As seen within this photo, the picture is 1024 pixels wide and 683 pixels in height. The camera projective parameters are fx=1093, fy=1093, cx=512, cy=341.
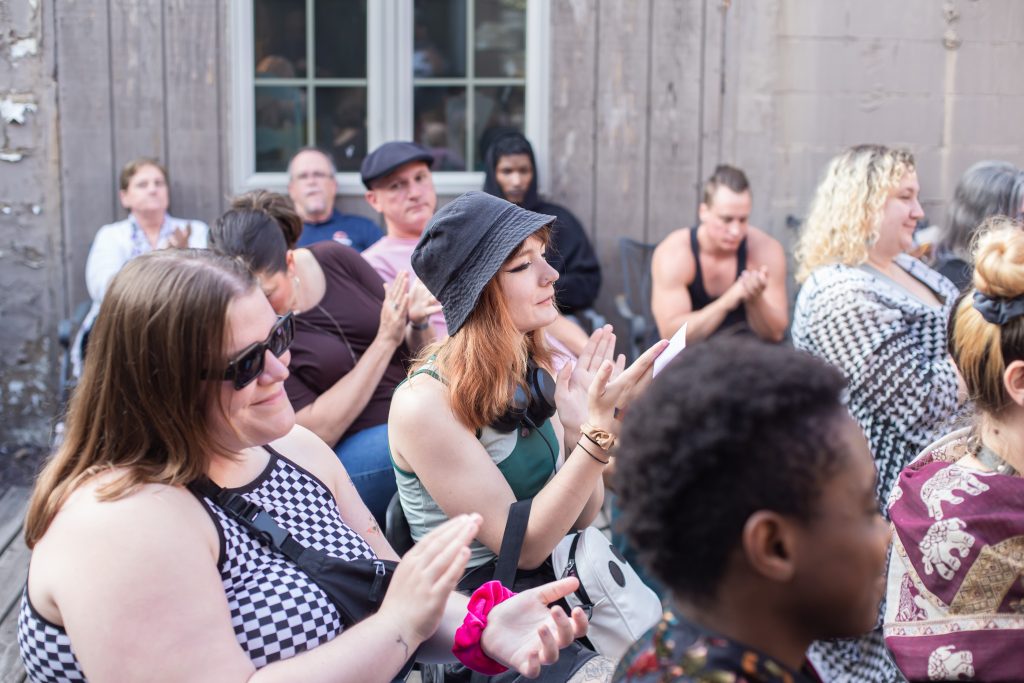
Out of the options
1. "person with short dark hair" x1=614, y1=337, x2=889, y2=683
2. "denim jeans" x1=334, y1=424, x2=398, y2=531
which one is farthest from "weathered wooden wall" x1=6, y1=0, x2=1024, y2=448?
"person with short dark hair" x1=614, y1=337, x2=889, y2=683

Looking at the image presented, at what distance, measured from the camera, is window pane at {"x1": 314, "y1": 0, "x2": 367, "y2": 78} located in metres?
5.34

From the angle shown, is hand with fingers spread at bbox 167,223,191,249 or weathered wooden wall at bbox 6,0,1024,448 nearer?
hand with fingers spread at bbox 167,223,191,249

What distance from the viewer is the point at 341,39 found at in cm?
537

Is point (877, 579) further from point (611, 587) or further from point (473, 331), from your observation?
point (473, 331)

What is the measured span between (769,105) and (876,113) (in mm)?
535

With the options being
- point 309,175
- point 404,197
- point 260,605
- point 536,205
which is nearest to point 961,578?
point 260,605

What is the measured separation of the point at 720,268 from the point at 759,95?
95 centimetres

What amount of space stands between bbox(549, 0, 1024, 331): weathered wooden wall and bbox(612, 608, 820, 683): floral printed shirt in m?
4.13

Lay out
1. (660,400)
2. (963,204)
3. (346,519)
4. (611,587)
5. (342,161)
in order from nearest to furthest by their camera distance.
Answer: (660,400), (346,519), (611,587), (963,204), (342,161)

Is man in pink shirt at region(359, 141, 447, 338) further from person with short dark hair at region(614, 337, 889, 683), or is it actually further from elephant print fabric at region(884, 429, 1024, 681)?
person with short dark hair at region(614, 337, 889, 683)

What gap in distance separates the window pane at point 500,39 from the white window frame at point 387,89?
0.05 meters

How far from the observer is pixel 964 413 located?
307 centimetres

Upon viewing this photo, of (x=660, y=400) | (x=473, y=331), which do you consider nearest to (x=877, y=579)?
(x=660, y=400)

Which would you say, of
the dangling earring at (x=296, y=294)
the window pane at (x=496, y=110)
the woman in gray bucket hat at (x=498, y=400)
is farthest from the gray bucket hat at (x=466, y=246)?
the window pane at (x=496, y=110)
